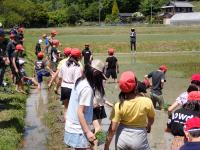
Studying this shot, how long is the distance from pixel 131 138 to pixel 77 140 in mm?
761

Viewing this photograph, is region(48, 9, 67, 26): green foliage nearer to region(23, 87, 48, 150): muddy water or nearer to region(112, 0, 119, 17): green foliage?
region(112, 0, 119, 17): green foliage

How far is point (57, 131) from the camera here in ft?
35.8

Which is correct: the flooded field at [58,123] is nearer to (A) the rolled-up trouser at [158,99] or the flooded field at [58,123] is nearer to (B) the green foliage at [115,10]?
(A) the rolled-up trouser at [158,99]

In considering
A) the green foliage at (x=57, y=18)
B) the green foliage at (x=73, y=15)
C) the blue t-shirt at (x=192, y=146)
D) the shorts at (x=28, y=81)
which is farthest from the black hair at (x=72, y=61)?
the green foliage at (x=73, y=15)

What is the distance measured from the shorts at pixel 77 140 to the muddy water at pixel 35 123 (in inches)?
129

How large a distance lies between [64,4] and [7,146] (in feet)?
492

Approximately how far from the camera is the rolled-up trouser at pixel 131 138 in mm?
6090

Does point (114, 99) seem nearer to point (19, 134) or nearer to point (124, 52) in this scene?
point (19, 134)

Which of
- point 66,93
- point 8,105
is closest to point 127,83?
point 66,93

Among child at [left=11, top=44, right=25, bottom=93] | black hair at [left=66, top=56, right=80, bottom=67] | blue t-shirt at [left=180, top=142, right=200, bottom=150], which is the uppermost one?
black hair at [left=66, top=56, right=80, bottom=67]

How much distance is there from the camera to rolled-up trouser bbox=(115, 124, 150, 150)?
609cm

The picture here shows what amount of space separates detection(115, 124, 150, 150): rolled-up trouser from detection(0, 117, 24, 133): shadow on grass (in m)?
4.77

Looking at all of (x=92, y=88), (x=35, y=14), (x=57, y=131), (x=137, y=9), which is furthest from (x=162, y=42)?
(x=137, y=9)

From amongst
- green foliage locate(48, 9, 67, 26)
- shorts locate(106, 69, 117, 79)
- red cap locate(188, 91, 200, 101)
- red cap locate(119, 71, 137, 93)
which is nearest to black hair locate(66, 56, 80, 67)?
red cap locate(119, 71, 137, 93)
